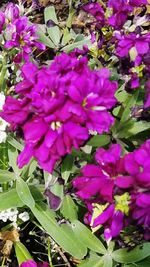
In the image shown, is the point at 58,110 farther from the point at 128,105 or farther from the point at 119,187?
the point at 128,105

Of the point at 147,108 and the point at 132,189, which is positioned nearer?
the point at 132,189

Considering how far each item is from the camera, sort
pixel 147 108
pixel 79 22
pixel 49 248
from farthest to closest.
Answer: pixel 79 22 → pixel 49 248 → pixel 147 108

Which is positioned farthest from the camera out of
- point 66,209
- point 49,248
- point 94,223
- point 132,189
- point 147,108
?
point 49,248

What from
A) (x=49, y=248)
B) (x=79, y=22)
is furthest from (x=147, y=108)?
(x=79, y=22)

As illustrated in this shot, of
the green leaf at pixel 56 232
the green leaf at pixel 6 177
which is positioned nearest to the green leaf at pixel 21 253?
the green leaf at pixel 56 232

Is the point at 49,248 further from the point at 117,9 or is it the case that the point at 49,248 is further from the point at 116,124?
the point at 117,9

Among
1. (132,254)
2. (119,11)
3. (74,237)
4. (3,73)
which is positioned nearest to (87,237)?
(74,237)
